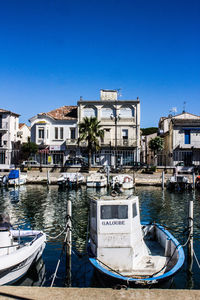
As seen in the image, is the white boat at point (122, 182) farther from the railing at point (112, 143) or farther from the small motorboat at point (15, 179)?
the railing at point (112, 143)

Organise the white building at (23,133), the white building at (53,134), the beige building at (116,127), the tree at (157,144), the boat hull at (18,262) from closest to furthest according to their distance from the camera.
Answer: the boat hull at (18,262) < the beige building at (116,127) < the white building at (53,134) < the tree at (157,144) < the white building at (23,133)

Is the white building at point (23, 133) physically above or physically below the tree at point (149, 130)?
below

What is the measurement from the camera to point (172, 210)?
27812 mm

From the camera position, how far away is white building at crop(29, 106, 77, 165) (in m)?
61.8

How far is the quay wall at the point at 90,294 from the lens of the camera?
25.8 ft

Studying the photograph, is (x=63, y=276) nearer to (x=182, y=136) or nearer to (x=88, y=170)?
(x=88, y=170)

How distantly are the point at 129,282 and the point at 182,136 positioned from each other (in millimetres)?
50698

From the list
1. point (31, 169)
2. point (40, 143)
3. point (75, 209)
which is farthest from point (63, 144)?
point (75, 209)

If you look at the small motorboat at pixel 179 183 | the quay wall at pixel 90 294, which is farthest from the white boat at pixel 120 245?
the small motorboat at pixel 179 183

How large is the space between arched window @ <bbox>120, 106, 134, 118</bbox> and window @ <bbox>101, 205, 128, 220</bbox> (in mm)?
51186

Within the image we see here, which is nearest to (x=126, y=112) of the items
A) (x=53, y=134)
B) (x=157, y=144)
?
(x=157, y=144)

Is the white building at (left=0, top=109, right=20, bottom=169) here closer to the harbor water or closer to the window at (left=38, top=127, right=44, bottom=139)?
the window at (left=38, top=127, right=44, bottom=139)

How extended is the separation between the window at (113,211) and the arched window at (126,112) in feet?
168

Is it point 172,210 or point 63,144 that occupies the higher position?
point 63,144
